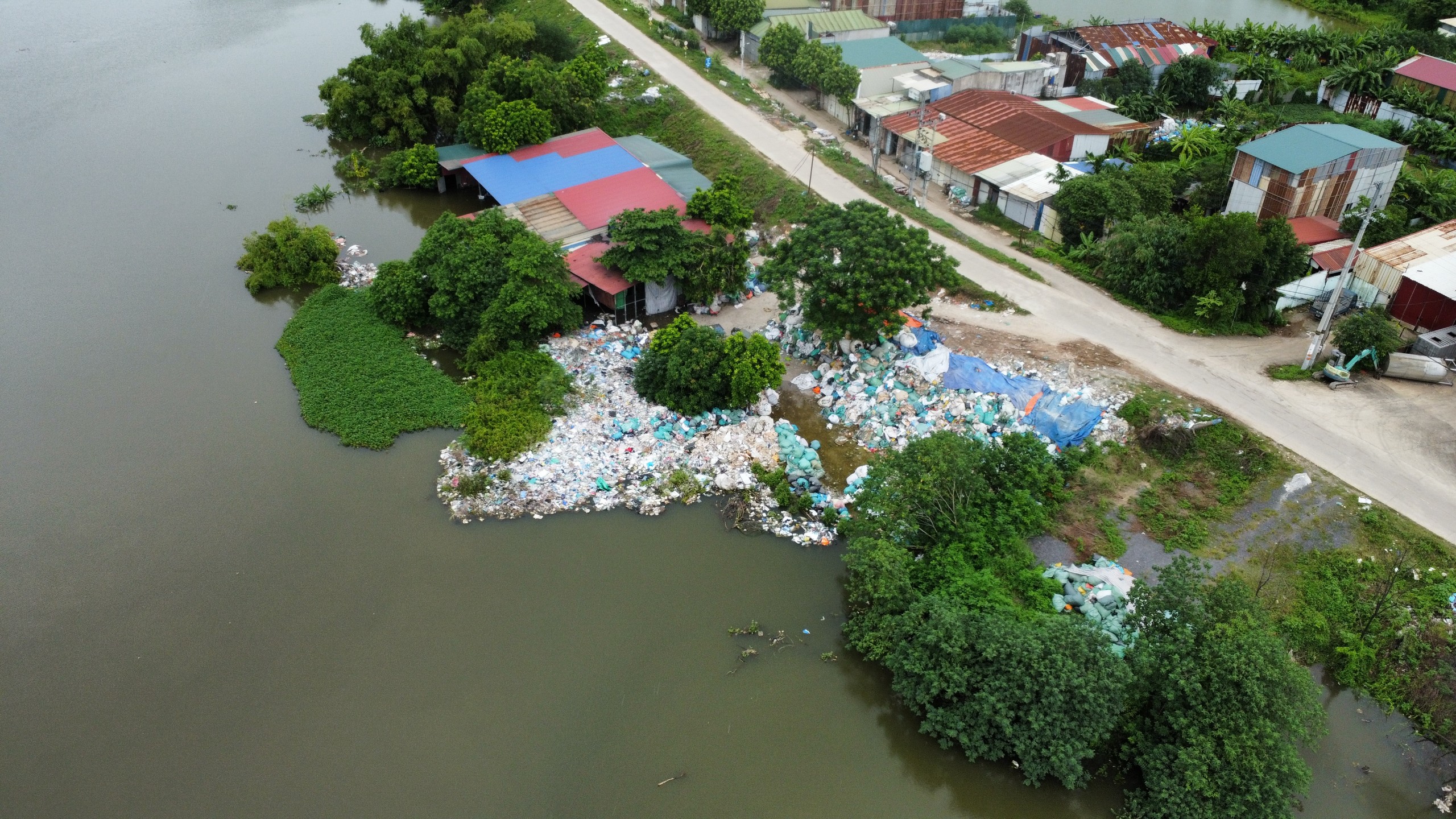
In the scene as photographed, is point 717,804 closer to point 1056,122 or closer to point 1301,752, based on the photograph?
point 1301,752

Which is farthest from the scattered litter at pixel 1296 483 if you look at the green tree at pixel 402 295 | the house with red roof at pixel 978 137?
the green tree at pixel 402 295

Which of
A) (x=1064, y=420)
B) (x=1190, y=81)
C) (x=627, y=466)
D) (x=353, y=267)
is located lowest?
(x=627, y=466)

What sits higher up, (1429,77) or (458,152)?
(1429,77)

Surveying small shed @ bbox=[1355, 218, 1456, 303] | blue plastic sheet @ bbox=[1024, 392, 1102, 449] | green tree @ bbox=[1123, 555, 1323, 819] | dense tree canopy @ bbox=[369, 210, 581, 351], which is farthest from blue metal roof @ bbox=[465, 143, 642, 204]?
green tree @ bbox=[1123, 555, 1323, 819]

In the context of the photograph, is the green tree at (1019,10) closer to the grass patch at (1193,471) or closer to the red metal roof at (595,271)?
the red metal roof at (595,271)

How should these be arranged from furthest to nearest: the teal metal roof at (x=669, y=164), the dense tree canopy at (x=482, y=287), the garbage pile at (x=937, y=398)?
the teal metal roof at (x=669, y=164) < the dense tree canopy at (x=482, y=287) < the garbage pile at (x=937, y=398)

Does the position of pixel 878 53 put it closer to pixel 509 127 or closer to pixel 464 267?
pixel 509 127

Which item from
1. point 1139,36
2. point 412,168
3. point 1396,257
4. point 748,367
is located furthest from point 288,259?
point 1139,36
